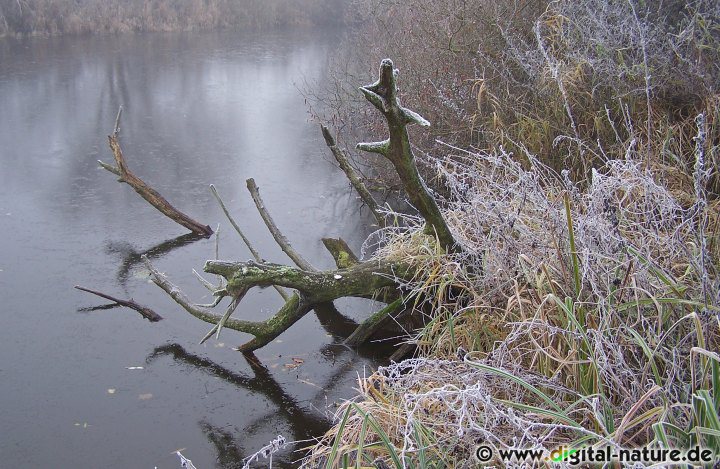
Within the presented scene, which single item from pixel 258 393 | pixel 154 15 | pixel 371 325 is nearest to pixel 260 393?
pixel 258 393

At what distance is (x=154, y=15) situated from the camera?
2147cm

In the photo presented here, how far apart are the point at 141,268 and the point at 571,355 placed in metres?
4.54

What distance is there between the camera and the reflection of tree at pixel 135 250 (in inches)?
266

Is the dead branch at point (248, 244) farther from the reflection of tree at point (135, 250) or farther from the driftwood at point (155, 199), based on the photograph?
the driftwood at point (155, 199)

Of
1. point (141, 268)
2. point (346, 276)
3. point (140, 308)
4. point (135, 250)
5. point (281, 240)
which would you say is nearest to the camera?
point (346, 276)

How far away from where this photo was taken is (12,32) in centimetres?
1833

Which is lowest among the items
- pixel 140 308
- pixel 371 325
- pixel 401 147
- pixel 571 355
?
pixel 140 308

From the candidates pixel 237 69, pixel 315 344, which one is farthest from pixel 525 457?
pixel 237 69

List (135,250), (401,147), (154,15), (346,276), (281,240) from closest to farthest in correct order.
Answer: (401,147), (346,276), (281,240), (135,250), (154,15)

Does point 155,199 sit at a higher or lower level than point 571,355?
lower

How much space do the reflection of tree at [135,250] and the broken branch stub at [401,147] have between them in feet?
10.2

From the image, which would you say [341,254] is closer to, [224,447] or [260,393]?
[260,393]

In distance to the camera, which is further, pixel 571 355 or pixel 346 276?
pixel 346 276

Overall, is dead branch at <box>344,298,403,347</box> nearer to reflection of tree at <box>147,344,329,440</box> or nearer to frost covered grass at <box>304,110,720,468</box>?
reflection of tree at <box>147,344,329,440</box>
